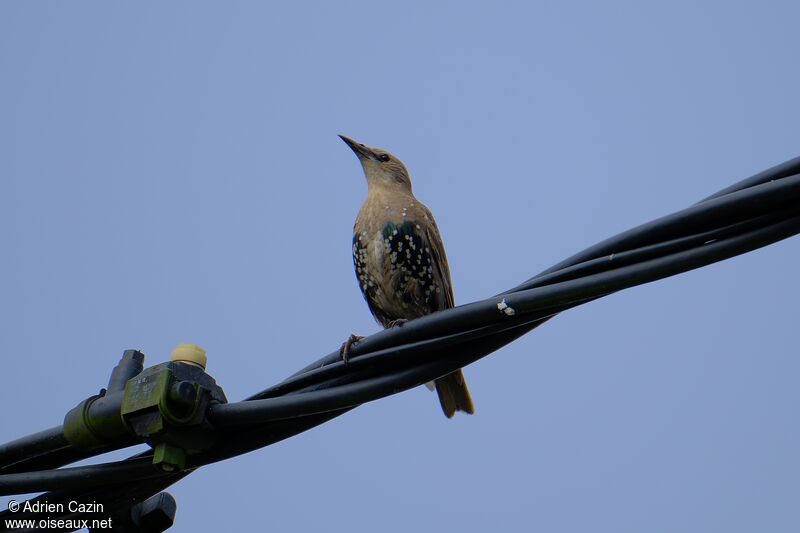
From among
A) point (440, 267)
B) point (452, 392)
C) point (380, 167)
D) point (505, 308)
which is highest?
point (380, 167)

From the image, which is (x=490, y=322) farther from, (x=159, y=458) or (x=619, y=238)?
(x=159, y=458)

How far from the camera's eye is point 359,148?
6.82 m

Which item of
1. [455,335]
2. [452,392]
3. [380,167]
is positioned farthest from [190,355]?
[380,167]

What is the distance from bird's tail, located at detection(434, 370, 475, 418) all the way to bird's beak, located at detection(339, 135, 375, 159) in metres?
2.00

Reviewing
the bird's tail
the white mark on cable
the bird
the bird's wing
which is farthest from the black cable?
the bird's wing

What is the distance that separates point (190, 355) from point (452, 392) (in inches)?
106

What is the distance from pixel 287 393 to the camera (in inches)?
113

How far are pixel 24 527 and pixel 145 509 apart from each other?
1.29 ft

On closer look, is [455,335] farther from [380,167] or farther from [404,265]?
[380,167]

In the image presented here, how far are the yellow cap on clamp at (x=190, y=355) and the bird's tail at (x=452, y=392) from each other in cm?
257

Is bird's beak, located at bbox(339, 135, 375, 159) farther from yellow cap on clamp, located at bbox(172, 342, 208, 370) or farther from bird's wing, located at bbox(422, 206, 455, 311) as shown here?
yellow cap on clamp, located at bbox(172, 342, 208, 370)

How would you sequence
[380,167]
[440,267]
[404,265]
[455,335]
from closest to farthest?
[455,335]
[404,265]
[440,267]
[380,167]

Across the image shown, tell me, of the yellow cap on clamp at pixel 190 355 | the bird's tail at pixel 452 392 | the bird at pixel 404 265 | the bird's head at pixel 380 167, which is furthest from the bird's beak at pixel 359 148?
the yellow cap on clamp at pixel 190 355

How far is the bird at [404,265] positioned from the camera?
545 centimetres
